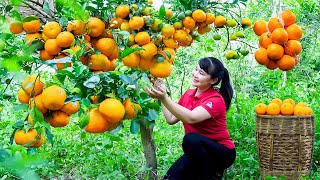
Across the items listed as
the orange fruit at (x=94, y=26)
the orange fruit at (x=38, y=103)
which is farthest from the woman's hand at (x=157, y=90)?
the orange fruit at (x=38, y=103)

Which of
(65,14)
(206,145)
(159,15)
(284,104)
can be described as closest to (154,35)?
(159,15)

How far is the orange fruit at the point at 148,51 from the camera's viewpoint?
1.63 metres

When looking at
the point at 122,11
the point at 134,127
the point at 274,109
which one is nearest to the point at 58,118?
the point at 134,127

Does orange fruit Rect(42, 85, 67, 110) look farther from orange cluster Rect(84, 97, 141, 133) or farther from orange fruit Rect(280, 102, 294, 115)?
orange fruit Rect(280, 102, 294, 115)

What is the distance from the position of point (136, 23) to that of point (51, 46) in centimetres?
33

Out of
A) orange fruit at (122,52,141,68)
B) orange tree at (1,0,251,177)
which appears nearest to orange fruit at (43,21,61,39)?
orange tree at (1,0,251,177)

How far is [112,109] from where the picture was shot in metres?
1.32

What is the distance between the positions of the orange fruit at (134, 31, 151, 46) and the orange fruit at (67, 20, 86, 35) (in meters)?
0.20

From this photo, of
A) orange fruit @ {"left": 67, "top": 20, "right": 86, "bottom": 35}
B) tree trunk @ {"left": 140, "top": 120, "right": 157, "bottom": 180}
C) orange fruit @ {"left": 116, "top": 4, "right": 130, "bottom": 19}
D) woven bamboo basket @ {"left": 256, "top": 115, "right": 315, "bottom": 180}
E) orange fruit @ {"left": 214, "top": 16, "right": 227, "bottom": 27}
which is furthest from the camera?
woven bamboo basket @ {"left": 256, "top": 115, "right": 315, "bottom": 180}

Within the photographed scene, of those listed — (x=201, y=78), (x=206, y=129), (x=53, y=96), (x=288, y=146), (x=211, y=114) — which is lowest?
(x=288, y=146)

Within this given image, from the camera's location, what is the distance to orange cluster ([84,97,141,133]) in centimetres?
132

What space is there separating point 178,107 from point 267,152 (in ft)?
3.99

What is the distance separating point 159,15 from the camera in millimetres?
1776

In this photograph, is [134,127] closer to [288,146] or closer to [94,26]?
[94,26]
